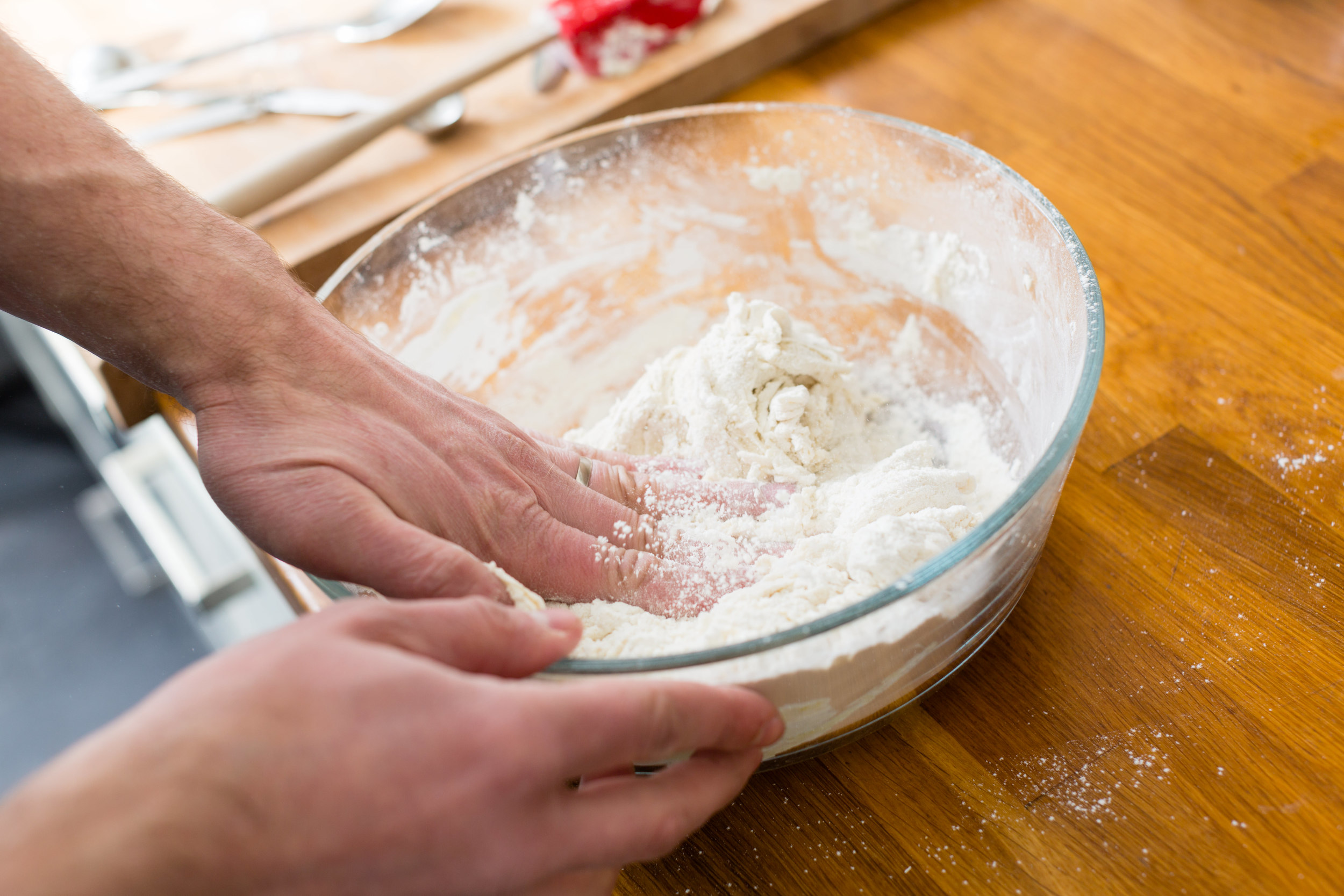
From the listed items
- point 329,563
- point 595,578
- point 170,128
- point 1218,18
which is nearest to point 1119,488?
point 595,578

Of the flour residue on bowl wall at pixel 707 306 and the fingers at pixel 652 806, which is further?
the flour residue on bowl wall at pixel 707 306

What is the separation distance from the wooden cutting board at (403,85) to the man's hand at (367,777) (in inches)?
28.3

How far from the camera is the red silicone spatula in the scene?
1.01 metres

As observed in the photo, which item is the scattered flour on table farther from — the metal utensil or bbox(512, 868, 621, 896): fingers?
the metal utensil

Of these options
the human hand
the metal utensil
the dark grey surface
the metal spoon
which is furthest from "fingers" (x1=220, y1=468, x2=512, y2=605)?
the metal spoon

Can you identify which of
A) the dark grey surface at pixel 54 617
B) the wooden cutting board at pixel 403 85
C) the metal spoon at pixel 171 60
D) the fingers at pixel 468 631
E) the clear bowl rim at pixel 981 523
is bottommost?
the dark grey surface at pixel 54 617

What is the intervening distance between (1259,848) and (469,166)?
0.97 meters

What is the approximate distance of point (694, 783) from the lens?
0.44m

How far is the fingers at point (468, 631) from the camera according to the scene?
1.30ft

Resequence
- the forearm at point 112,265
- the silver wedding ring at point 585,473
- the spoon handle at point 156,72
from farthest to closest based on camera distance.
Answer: the spoon handle at point 156,72, the silver wedding ring at point 585,473, the forearm at point 112,265

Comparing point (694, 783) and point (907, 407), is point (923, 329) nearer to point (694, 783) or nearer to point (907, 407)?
point (907, 407)

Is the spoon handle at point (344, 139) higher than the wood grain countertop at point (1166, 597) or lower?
higher

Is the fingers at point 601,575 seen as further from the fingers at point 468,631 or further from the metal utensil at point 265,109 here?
the metal utensil at point 265,109

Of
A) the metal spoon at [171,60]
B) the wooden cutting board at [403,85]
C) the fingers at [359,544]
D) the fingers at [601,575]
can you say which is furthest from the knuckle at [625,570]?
the metal spoon at [171,60]
